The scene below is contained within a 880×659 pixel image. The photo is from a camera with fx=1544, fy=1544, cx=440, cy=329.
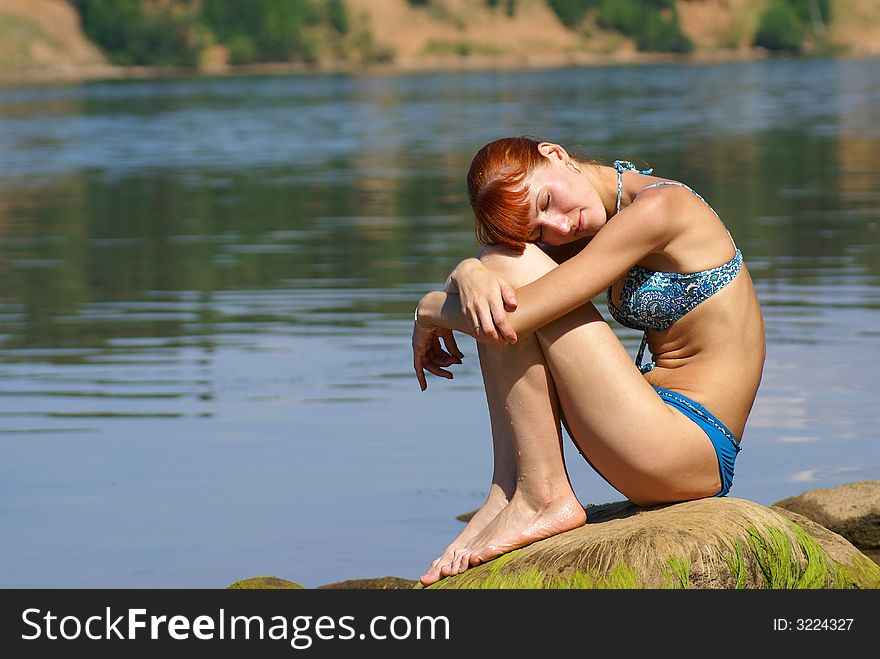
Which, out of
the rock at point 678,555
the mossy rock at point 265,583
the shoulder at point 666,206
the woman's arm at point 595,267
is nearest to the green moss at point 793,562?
the rock at point 678,555

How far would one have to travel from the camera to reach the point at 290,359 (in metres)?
10.4

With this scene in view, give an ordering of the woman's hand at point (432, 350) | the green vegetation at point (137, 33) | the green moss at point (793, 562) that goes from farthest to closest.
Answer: the green vegetation at point (137, 33), the woman's hand at point (432, 350), the green moss at point (793, 562)

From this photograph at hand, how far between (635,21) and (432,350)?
11257 cm

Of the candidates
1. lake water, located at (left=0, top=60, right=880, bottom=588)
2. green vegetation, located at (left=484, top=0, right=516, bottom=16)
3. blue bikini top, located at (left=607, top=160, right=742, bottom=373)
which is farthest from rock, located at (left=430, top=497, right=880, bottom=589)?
green vegetation, located at (left=484, top=0, right=516, bottom=16)

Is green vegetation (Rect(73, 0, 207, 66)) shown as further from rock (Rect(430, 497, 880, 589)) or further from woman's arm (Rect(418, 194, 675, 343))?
rock (Rect(430, 497, 880, 589))

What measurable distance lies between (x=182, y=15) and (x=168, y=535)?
99378 mm

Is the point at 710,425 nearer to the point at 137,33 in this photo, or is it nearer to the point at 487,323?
the point at 487,323

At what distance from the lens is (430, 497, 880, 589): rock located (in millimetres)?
4434

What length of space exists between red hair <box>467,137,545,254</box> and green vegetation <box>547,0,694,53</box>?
357 ft

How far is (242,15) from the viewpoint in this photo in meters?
107

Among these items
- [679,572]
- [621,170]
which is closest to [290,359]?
[621,170]

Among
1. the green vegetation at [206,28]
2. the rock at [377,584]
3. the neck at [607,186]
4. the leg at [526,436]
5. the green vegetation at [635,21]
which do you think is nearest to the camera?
the leg at [526,436]

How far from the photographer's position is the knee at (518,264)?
15.9ft

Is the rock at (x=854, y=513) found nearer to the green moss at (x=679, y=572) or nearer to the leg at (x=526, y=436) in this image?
the leg at (x=526, y=436)
